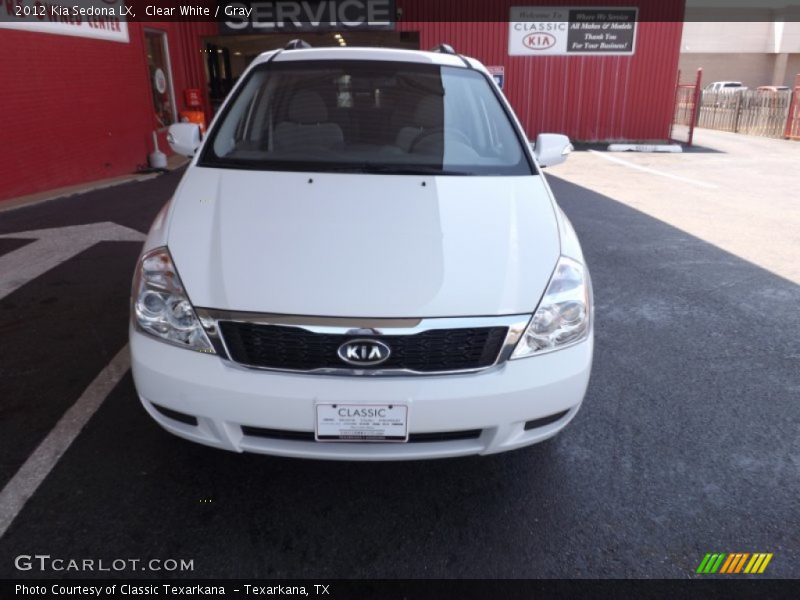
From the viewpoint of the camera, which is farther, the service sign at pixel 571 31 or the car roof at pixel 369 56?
the service sign at pixel 571 31

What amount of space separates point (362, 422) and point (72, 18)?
884 centimetres

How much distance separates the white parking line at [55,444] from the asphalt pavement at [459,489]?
40mm

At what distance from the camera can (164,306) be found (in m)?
2.08

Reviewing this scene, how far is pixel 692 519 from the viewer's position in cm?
217

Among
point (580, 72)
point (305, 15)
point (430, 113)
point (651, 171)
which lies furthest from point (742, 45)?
point (430, 113)

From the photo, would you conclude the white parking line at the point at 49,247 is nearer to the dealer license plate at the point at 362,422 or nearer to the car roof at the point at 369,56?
the car roof at the point at 369,56

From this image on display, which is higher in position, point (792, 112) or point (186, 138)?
point (186, 138)

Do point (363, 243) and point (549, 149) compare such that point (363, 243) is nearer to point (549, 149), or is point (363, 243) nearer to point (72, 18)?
point (549, 149)

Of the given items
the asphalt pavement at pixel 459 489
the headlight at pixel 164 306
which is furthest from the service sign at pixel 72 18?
the headlight at pixel 164 306

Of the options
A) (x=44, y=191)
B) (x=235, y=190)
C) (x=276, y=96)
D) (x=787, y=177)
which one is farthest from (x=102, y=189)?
(x=787, y=177)

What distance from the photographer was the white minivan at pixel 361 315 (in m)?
1.90

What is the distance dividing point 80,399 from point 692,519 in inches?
106

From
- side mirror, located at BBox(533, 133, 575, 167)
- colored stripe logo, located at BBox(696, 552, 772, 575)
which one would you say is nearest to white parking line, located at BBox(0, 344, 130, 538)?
colored stripe logo, located at BBox(696, 552, 772, 575)

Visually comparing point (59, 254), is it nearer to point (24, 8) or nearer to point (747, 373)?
point (24, 8)
